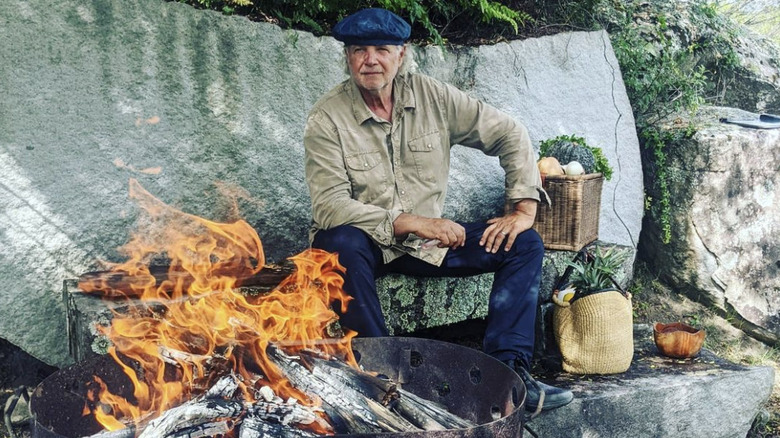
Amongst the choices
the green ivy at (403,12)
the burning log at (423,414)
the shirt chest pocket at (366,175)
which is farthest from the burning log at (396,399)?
the green ivy at (403,12)

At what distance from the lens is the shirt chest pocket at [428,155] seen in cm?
431

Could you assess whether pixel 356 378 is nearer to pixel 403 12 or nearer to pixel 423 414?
pixel 423 414

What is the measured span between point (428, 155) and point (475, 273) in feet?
2.33

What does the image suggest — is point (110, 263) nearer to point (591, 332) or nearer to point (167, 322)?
point (167, 322)

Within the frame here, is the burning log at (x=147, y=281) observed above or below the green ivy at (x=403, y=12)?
below

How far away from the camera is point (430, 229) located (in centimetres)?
Result: 389

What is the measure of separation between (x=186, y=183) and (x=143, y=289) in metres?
0.97

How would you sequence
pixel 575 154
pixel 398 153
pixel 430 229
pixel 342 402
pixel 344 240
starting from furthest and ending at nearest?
pixel 575 154, pixel 398 153, pixel 430 229, pixel 344 240, pixel 342 402

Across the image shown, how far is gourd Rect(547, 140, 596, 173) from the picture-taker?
16.9ft

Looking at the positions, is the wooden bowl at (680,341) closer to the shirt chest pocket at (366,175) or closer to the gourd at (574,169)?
the gourd at (574,169)

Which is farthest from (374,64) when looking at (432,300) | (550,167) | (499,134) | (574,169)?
(574,169)

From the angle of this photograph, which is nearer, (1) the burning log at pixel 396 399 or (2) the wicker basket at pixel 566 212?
(1) the burning log at pixel 396 399

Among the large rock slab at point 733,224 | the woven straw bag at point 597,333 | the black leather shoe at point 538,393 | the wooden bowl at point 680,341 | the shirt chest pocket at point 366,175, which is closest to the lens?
the black leather shoe at point 538,393

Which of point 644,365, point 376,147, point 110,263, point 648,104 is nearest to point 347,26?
point 376,147
